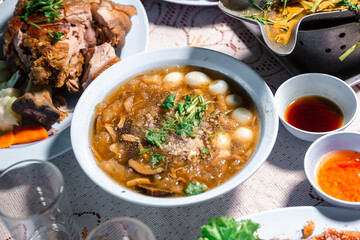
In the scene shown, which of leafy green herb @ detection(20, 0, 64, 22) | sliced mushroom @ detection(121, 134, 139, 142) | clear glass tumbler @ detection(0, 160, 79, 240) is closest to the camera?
clear glass tumbler @ detection(0, 160, 79, 240)

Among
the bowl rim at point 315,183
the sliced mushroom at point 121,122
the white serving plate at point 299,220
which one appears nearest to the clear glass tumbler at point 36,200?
the sliced mushroom at point 121,122

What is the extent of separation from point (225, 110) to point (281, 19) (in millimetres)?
576

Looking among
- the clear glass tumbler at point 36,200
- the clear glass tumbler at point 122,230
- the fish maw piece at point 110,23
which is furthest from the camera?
the fish maw piece at point 110,23

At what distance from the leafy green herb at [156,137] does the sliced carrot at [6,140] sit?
739 millimetres

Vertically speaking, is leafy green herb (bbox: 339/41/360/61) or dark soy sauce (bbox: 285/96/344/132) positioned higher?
leafy green herb (bbox: 339/41/360/61)

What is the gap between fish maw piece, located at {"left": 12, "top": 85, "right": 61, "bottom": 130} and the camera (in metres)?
2.02

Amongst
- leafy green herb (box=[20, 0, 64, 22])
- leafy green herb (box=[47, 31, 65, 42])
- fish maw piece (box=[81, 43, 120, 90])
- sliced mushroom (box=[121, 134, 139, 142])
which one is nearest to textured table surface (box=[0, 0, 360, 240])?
sliced mushroom (box=[121, 134, 139, 142])

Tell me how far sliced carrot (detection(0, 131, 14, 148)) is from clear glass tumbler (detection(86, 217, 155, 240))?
0.81m

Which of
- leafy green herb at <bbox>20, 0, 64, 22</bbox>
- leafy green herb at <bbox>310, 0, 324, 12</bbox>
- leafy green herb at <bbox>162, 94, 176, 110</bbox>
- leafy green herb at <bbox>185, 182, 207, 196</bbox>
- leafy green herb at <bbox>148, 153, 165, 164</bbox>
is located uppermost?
leafy green herb at <bbox>310, 0, 324, 12</bbox>

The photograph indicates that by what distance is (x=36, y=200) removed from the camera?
184 cm

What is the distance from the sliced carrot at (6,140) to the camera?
80.7 inches

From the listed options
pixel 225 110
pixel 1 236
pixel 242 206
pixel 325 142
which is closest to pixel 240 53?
pixel 225 110

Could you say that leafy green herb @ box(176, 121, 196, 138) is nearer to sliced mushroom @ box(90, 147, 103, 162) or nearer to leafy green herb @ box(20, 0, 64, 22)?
sliced mushroom @ box(90, 147, 103, 162)

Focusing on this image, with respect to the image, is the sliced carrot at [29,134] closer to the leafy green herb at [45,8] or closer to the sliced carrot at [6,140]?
the sliced carrot at [6,140]
